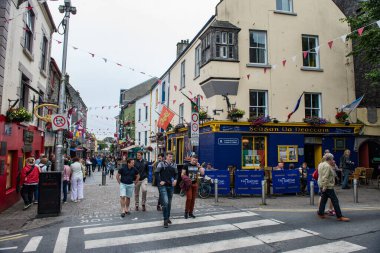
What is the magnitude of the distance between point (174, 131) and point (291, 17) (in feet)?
36.0

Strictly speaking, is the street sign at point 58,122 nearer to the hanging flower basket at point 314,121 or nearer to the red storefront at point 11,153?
the red storefront at point 11,153

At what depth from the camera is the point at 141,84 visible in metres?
56.6

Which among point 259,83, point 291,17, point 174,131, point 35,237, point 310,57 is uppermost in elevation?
point 291,17

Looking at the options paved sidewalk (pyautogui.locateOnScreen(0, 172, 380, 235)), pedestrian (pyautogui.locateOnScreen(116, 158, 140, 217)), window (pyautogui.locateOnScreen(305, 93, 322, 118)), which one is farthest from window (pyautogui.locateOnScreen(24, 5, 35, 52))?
window (pyautogui.locateOnScreen(305, 93, 322, 118))

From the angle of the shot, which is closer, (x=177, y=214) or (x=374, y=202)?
(x=177, y=214)

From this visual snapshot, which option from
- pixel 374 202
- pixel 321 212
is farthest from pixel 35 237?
pixel 374 202

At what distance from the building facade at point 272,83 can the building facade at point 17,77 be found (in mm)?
7625

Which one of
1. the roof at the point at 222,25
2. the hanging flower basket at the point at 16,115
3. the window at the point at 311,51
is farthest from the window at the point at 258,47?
the hanging flower basket at the point at 16,115

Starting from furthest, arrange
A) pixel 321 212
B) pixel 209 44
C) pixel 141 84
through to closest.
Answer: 1. pixel 141 84
2. pixel 209 44
3. pixel 321 212

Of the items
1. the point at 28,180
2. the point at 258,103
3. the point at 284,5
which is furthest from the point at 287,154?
the point at 28,180

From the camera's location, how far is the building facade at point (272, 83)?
52.9 feet

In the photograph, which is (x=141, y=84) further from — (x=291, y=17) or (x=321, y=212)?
(x=321, y=212)

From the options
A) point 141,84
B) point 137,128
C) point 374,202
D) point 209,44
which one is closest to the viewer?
point 374,202

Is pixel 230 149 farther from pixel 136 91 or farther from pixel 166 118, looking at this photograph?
pixel 136 91
